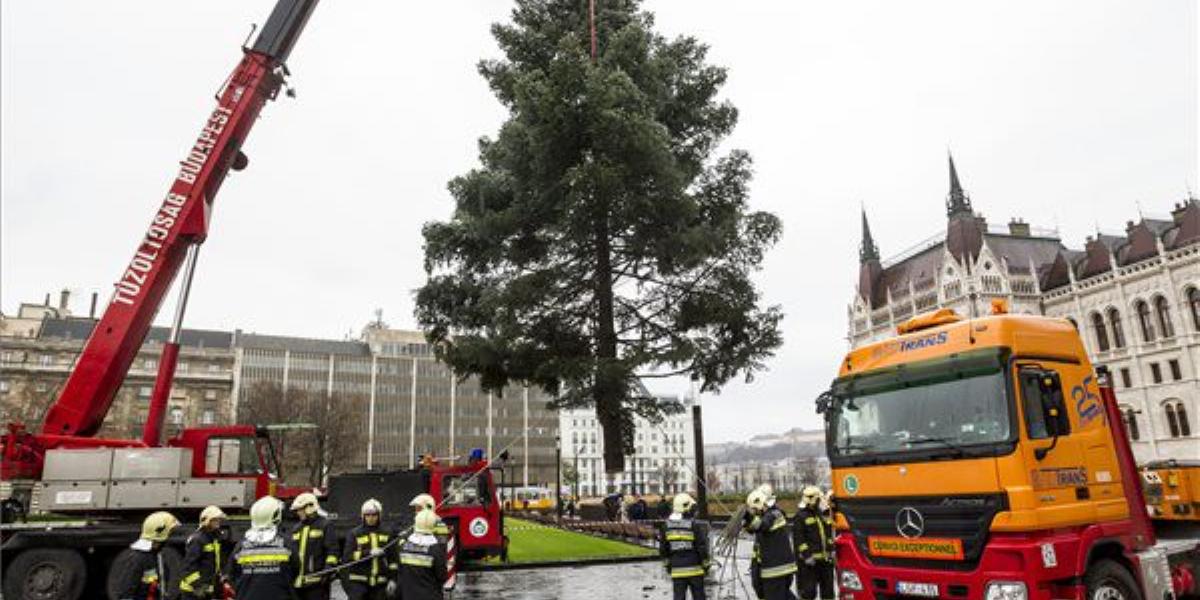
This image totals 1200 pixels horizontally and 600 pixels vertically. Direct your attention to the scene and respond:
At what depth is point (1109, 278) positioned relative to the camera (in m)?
68.4

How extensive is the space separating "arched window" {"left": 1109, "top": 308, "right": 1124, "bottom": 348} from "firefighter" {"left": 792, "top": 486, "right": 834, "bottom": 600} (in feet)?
226

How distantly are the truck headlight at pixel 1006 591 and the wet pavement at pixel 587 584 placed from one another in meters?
4.67

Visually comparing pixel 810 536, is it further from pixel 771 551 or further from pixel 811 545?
pixel 771 551

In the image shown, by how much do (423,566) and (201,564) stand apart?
229 cm

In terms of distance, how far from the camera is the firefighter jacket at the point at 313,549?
7887mm

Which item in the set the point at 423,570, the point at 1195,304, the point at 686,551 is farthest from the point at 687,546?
the point at 1195,304

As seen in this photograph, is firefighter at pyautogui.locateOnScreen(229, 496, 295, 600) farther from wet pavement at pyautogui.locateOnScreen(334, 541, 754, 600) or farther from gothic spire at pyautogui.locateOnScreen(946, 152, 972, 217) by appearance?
gothic spire at pyautogui.locateOnScreen(946, 152, 972, 217)

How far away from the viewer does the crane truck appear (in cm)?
1249

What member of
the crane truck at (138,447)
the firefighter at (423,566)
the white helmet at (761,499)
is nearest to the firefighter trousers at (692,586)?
the white helmet at (761,499)

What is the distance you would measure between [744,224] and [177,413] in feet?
274

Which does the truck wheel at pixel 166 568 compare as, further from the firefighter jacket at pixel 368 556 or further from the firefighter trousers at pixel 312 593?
the firefighter trousers at pixel 312 593

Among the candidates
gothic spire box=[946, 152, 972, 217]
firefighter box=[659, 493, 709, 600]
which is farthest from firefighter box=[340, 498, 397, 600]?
gothic spire box=[946, 152, 972, 217]

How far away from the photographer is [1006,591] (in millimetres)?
7250

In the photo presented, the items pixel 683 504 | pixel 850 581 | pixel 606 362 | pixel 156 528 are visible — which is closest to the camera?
pixel 156 528
